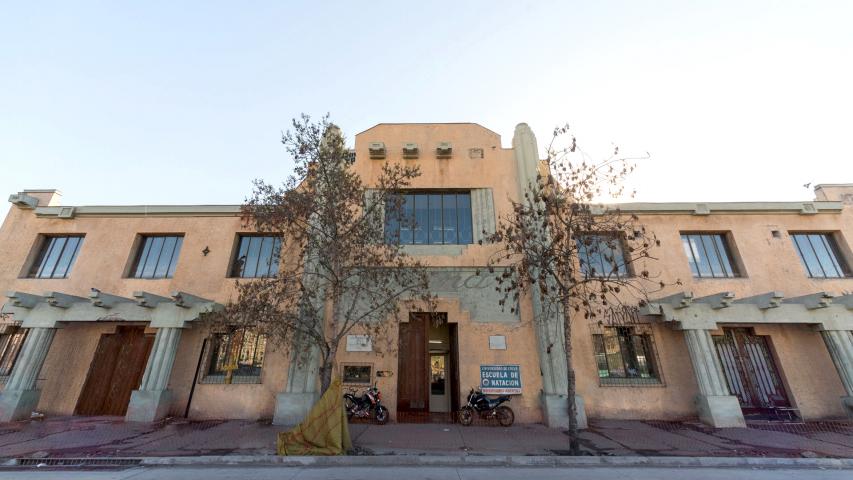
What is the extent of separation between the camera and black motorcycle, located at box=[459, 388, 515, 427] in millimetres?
11238

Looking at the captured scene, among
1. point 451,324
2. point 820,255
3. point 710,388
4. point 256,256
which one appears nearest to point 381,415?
point 451,324

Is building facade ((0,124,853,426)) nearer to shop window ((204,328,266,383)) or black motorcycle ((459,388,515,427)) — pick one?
shop window ((204,328,266,383))

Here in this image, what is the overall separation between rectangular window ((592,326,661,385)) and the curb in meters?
4.53

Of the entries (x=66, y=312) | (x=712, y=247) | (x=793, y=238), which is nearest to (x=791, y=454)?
(x=712, y=247)

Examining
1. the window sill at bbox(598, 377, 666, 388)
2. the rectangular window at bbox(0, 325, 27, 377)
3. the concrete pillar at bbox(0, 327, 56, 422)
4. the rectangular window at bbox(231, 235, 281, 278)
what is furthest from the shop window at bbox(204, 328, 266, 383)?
the window sill at bbox(598, 377, 666, 388)

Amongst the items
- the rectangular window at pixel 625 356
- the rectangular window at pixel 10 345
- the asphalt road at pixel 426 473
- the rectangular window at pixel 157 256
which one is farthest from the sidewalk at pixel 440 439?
the rectangular window at pixel 157 256

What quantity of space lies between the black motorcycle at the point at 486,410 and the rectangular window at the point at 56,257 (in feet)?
56.2

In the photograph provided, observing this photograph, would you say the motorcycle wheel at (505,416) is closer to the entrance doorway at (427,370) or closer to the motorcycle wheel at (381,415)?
the entrance doorway at (427,370)

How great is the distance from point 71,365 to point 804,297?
1088 inches

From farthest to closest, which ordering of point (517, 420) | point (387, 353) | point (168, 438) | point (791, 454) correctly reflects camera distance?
point (387, 353)
point (517, 420)
point (168, 438)
point (791, 454)

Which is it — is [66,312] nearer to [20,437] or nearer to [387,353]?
[20,437]

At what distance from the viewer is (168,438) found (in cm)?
941

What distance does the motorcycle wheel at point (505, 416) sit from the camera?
36.8ft

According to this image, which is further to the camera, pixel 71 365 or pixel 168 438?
pixel 71 365
